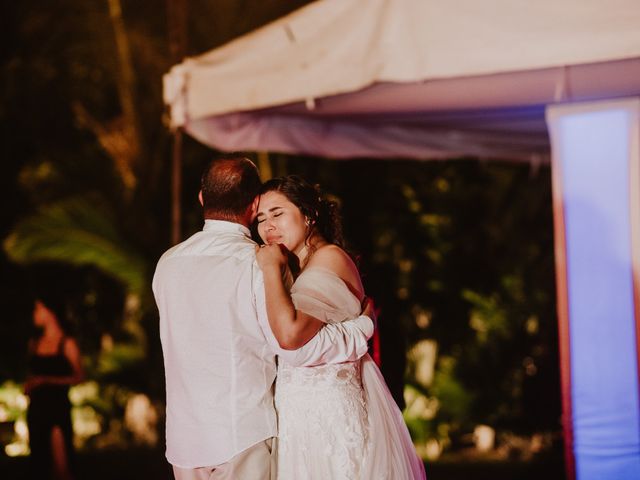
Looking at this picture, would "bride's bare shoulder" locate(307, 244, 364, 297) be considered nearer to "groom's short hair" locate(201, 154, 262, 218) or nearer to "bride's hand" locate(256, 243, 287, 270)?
"bride's hand" locate(256, 243, 287, 270)

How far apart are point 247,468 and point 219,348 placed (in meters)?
0.46

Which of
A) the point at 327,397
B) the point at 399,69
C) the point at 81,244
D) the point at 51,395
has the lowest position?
the point at 51,395

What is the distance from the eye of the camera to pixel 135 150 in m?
9.38

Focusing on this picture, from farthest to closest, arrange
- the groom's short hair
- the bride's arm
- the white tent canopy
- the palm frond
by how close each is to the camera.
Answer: the palm frond, the white tent canopy, the groom's short hair, the bride's arm

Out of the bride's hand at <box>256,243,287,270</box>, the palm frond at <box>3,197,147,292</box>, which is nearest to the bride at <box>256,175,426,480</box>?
the bride's hand at <box>256,243,287,270</box>

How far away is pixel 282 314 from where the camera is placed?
3008 mm

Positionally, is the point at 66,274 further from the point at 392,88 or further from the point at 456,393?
the point at 392,88

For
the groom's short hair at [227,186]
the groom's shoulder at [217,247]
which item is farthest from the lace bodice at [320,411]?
the groom's short hair at [227,186]

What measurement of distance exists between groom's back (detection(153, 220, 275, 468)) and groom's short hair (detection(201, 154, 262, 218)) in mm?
58

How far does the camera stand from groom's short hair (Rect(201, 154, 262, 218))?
10.6 feet

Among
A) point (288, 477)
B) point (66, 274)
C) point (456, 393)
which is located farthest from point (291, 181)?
point (66, 274)

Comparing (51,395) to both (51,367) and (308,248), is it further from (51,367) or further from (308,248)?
(308,248)

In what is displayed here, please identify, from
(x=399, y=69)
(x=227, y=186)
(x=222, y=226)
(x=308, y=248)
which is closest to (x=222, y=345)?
(x=222, y=226)

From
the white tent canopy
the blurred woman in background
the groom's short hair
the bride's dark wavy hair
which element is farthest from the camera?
the blurred woman in background
